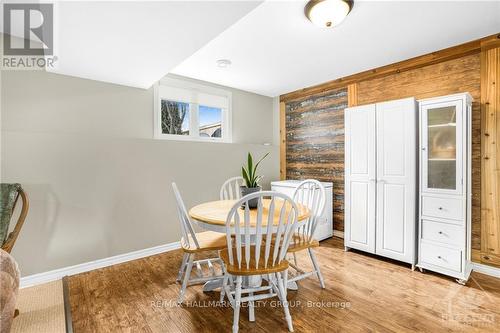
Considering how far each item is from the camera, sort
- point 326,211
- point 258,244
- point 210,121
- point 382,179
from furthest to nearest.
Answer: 1. point 210,121
2. point 326,211
3. point 382,179
4. point 258,244

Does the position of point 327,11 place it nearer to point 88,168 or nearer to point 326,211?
point 326,211

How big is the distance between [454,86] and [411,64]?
0.52m

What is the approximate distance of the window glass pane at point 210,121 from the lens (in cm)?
356

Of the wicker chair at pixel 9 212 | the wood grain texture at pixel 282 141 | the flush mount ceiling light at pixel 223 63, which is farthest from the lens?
the wood grain texture at pixel 282 141

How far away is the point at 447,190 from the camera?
2277mm

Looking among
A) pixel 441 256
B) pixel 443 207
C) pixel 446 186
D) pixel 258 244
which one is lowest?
pixel 441 256

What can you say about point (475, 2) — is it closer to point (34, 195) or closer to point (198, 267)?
point (198, 267)

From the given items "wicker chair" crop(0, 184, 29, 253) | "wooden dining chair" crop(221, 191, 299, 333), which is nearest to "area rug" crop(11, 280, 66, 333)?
"wicker chair" crop(0, 184, 29, 253)

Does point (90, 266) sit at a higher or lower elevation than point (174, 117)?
lower

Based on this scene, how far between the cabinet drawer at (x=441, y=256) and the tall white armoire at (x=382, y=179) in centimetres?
9

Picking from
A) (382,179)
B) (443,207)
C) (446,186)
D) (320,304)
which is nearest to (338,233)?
(382,179)

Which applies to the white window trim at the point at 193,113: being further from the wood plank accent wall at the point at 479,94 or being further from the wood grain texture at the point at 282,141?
the wood plank accent wall at the point at 479,94

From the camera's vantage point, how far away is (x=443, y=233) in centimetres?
229

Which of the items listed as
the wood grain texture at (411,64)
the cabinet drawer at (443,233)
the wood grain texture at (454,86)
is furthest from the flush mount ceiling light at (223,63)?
the cabinet drawer at (443,233)
